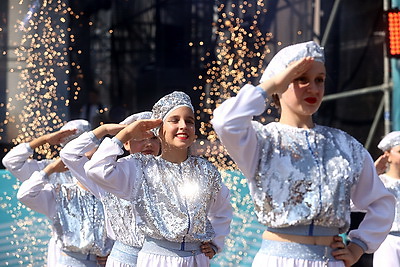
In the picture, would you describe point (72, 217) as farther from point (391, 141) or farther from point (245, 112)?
point (245, 112)

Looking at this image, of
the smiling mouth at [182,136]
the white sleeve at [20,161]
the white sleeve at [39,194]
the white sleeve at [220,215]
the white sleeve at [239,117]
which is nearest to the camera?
the white sleeve at [239,117]

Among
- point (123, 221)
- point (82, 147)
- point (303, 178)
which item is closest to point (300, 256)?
point (303, 178)

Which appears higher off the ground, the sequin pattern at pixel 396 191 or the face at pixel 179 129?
the face at pixel 179 129

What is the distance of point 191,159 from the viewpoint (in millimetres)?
4383

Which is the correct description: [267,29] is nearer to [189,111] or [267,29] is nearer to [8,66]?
[8,66]

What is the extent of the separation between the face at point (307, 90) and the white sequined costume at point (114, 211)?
68.0 inches

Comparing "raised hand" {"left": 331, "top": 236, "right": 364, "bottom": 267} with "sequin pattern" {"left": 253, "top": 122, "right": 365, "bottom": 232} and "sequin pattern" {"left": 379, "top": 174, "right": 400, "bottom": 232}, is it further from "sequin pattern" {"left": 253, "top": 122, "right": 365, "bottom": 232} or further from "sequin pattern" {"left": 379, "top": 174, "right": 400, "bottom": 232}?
"sequin pattern" {"left": 379, "top": 174, "right": 400, "bottom": 232}

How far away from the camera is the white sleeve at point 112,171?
414 cm

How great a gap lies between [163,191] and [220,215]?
493 millimetres

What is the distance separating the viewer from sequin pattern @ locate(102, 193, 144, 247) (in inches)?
193

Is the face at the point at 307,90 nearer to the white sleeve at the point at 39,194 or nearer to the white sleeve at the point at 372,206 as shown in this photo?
the white sleeve at the point at 372,206

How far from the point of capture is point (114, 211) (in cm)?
499

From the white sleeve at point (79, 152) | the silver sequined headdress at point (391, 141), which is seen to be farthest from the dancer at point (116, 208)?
the silver sequined headdress at point (391, 141)

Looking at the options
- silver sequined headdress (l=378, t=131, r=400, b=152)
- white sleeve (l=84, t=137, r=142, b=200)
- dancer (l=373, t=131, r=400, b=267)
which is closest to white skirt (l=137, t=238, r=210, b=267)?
white sleeve (l=84, t=137, r=142, b=200)
